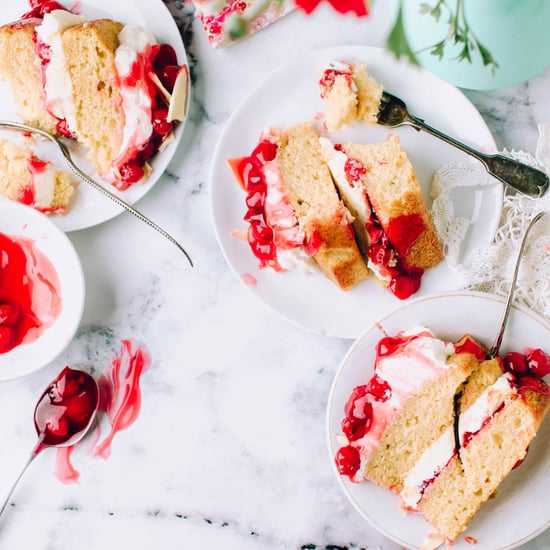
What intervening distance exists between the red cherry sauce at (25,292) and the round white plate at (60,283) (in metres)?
0.02

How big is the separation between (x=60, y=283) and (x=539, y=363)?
1417 millimetres

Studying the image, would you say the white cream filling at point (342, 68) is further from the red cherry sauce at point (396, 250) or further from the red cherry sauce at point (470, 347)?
the red cherry sauce at point (470, 347)

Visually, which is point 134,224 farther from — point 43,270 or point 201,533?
point 201,533

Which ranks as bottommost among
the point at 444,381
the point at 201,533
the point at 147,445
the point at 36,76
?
the point at 201,533

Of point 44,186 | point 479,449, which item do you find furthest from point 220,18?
point 479,449

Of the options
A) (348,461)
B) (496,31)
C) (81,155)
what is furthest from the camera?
(81,155)

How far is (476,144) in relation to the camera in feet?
6.60

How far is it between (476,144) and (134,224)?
1049 mm

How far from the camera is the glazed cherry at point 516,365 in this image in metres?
1.94

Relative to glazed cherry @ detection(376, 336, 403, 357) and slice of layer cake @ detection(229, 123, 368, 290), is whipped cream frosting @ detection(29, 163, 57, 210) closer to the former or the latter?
slice of layer cake @ detection(229, 123, 368, 290)

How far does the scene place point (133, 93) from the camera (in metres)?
2.11

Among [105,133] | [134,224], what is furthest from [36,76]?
[134,224]

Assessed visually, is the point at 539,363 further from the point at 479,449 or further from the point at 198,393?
the point at 198,393

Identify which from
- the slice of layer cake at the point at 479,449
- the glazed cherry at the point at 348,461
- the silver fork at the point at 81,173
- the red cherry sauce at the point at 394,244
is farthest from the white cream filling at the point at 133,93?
the slice of layer cake at the point at 479,449
